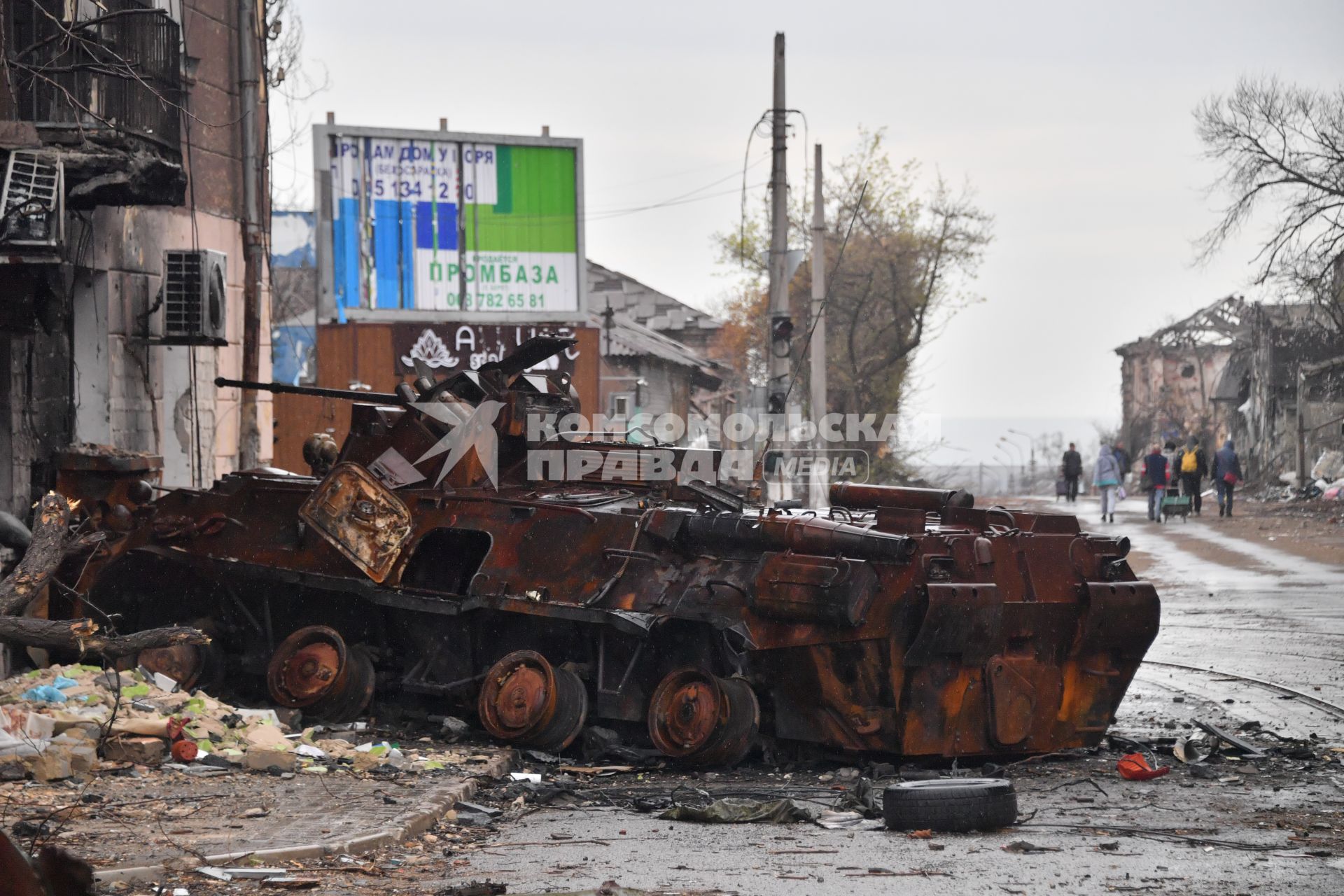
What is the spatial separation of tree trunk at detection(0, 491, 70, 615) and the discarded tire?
3.90m

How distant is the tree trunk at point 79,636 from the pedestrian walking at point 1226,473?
86.5ft

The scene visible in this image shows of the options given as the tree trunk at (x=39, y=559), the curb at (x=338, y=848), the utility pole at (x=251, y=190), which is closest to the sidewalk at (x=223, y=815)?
the curb at (x=338, y=848)

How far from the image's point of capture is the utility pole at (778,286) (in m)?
20.9

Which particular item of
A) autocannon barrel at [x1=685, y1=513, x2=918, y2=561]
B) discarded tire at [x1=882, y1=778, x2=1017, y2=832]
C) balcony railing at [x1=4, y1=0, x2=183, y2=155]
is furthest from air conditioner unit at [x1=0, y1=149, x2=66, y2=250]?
discarded tire at [x1=882, y1=778, x2=1017, y2=832]

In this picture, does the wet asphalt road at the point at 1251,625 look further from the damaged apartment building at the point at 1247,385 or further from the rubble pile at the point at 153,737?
the damaged apartment building at the point at 1247,385

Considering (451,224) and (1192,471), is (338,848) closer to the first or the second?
(451,224)

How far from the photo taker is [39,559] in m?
6.80

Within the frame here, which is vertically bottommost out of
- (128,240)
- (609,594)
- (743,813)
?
(743,813)

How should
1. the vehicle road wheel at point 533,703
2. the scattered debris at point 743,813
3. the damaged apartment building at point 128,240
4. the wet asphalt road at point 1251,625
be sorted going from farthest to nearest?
the damaged apartment building at point 128,240
the wet asphalt road at point 1251,625
the vehicle road wheel at point 533,703
the scattered debris at point 743,813

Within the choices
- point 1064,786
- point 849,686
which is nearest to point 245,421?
point 849,686

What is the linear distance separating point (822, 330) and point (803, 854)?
20461 millimetres

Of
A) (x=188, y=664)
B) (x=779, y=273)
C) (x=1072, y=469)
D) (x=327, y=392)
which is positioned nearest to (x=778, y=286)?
(x=779, y=273)

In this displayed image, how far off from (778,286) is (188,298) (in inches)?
326

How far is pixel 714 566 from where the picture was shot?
32.0 feet
